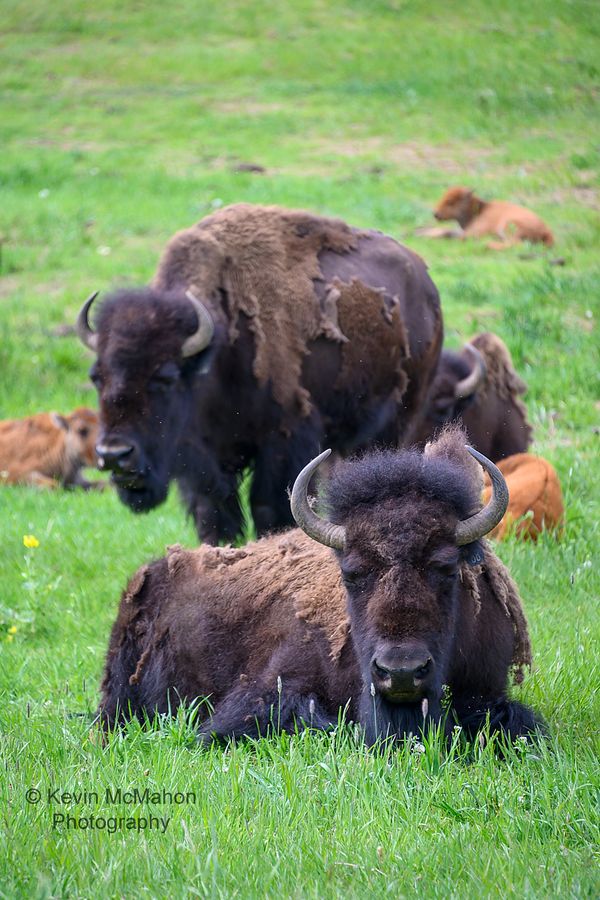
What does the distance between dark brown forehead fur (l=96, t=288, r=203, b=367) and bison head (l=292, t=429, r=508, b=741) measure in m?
3.28

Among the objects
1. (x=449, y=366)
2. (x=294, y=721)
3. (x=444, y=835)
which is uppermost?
(x=444, y=835)

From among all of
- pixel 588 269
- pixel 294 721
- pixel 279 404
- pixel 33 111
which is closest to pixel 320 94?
pixel 33 111

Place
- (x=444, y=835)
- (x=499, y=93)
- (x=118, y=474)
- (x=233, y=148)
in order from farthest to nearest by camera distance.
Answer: (x=499, y=93)
(x=233, y=148)
(x=118, y=474)
(x=444, y=835)

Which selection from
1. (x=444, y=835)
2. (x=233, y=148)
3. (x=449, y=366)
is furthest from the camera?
(x=233, y=148)

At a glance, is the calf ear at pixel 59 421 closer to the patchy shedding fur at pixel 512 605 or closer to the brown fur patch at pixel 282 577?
the brown fur patch at pixel 282 577

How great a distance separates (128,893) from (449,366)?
8.73 meters

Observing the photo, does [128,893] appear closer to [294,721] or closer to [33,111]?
[294,721]

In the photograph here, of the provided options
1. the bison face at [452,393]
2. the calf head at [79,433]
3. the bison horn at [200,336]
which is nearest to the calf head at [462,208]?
the calf head at [79,433]

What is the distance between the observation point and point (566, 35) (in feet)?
108

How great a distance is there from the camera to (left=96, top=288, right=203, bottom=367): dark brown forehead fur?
8031 mm

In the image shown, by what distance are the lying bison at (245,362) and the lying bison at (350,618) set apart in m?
1.99

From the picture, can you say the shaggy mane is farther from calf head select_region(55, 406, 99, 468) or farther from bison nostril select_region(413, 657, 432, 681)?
calf head select_region(55, 406, 99, 468)

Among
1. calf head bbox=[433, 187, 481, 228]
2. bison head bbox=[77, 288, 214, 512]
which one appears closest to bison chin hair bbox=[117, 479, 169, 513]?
bison head bbox=[77, 288, 214, 512]

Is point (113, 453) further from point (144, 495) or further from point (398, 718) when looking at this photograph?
point (398, 718)
